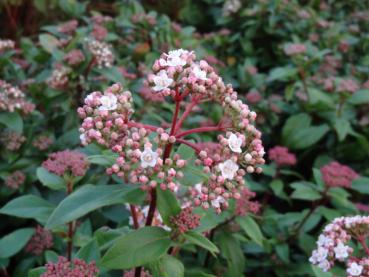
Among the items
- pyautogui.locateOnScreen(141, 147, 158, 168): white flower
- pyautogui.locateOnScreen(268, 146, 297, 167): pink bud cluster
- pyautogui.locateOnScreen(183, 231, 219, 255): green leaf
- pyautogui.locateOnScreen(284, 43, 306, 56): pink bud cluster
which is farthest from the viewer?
pyautogui.locateOnScreen(284, 43, 306, 56): pink bud cluster

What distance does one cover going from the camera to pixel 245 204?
219 centimetres

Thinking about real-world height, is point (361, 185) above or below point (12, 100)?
below

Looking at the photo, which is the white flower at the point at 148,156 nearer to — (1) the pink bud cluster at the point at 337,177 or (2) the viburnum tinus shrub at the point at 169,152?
(2) the viburnum tinus shrub at the point at 169,152

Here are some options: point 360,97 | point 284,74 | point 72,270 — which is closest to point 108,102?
point 72,270

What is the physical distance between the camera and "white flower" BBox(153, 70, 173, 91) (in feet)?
4.81

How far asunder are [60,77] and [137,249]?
1.59 meters

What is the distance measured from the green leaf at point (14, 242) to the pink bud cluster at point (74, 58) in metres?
0.99

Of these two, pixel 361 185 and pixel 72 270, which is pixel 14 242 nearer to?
pixel 72 270

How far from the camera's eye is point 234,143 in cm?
145

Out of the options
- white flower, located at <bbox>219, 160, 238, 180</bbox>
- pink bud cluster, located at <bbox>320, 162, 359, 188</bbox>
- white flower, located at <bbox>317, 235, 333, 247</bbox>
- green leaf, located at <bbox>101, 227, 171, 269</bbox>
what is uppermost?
white flower, located at <bbox>219, 160, 238, 180</bbox>

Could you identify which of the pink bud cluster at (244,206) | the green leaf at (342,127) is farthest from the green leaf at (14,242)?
the green leaf at (342,127)

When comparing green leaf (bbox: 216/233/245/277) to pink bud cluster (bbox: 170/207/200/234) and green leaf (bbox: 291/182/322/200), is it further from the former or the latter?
pink bud cluster (bbox: 170/207/200/234)

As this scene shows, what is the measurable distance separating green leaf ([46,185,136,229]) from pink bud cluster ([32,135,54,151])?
1.18 metres

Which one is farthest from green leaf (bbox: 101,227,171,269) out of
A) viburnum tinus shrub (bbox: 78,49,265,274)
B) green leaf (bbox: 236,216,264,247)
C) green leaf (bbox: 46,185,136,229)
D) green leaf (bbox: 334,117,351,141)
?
green leaf (bbox: 334,117,351,141)
